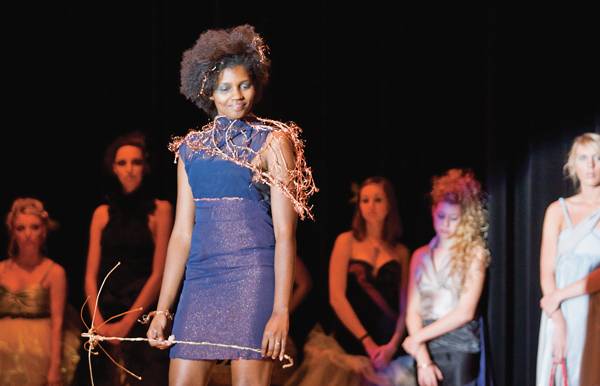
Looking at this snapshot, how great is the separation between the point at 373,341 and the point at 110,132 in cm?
167

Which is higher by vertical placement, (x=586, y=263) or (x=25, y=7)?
(x=25, y=7)

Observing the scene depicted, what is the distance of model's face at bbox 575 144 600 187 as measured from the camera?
15.0 ft

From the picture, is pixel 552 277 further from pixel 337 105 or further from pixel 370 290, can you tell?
pixel 337 105

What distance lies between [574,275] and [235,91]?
2.45 metres

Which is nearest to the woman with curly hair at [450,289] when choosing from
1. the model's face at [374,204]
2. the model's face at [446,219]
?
the model's face at [446,219]

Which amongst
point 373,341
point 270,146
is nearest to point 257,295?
point 270,146

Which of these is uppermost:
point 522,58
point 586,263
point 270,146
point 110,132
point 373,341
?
point 522,58

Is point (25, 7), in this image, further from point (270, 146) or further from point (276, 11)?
point (270, 146)

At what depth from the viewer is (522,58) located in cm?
490

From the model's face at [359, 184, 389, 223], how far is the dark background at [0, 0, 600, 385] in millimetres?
121

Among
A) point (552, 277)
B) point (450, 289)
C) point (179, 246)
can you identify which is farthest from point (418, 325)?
point (179, 246)

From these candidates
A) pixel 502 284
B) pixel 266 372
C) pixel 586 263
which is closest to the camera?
pixel 266 372

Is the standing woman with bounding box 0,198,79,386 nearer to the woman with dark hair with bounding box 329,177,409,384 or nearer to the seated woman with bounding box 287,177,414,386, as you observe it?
the seated woman with bounding box 287,177,414,386

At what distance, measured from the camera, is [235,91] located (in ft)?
8.73
